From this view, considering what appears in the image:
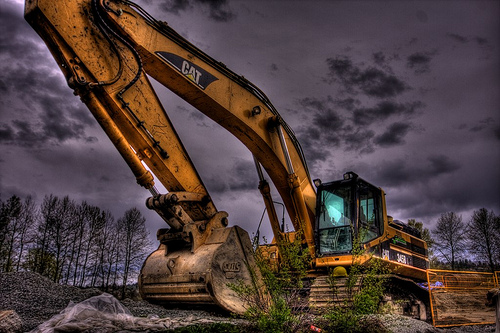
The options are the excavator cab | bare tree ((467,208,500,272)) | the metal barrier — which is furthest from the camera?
bare tree ((467,208,500,272))

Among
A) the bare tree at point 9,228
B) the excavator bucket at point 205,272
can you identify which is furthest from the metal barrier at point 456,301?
the bare tree at point 9,228

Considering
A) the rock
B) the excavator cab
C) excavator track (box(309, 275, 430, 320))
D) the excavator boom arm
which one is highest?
the excavator boom arm

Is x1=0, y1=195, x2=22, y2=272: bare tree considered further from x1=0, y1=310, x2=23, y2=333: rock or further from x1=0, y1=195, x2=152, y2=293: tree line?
x1=0, y1=310, x2=23, y2=333: rock

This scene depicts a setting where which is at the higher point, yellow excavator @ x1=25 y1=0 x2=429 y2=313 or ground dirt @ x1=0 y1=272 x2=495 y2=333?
yellow excavator @ x1=25 y1=0 x2=429 y2=313

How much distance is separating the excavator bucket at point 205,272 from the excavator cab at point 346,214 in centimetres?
209

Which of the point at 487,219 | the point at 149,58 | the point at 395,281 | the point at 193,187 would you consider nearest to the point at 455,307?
the point at 395,281

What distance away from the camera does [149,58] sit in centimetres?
552

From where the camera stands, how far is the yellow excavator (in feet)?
16.1

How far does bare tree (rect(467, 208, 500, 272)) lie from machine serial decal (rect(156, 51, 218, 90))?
2521cm

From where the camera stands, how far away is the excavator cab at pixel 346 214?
7.25 m

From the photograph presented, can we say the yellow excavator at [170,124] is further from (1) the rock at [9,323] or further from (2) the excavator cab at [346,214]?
(1) the rock at [9,323]

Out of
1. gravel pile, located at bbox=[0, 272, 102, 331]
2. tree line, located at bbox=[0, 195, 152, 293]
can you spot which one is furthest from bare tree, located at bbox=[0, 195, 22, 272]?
gravel pile, located at bbox=[0, 272, 102, 331]

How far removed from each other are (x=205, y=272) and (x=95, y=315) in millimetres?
1439

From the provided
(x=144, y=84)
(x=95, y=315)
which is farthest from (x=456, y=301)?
(x=144, y=84)
